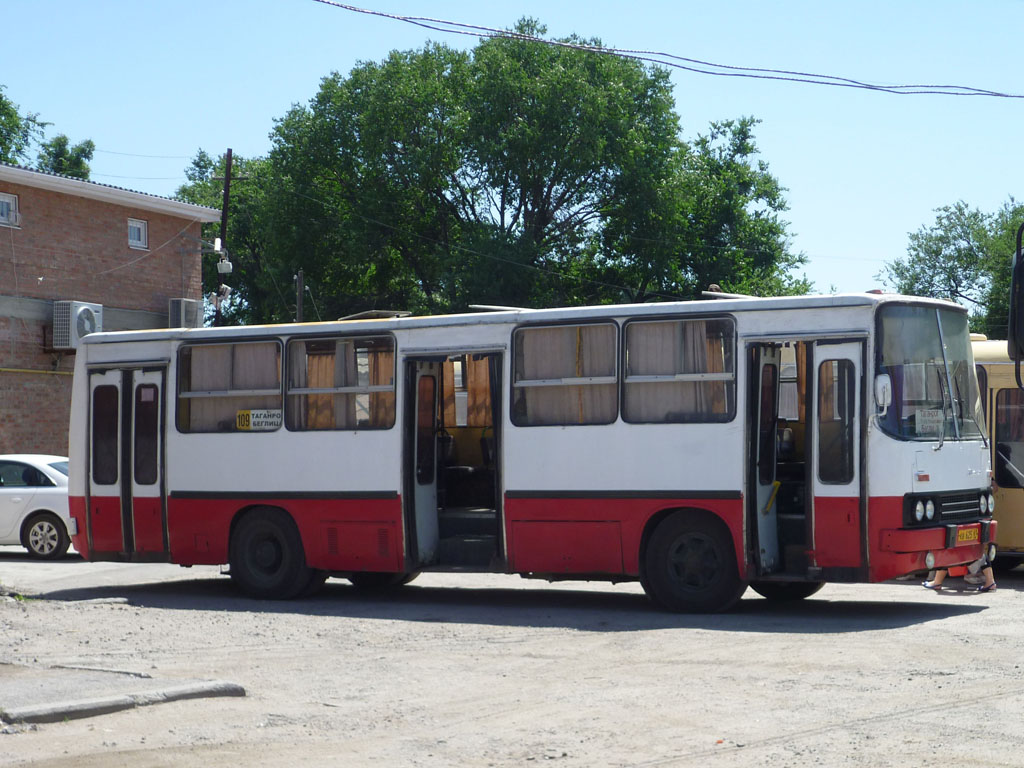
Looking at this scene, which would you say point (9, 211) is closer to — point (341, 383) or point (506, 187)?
point (506, 187)

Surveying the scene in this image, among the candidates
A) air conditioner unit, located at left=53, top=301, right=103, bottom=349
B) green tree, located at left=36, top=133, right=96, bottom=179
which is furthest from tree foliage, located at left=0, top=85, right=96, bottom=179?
air conditioner unit, located at left=53, top=301, right=103, bottom=349

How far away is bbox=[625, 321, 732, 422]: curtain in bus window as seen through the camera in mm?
13156

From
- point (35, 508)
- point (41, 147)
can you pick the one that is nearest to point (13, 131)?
point (41, 147)

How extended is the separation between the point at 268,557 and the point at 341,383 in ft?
6.94

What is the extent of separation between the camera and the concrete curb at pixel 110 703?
25.7 feet

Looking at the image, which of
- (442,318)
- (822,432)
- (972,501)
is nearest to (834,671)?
(822,432)

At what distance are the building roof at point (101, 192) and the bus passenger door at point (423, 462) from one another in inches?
841

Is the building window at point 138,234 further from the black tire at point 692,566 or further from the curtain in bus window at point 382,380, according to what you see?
the black tire at point 692,566

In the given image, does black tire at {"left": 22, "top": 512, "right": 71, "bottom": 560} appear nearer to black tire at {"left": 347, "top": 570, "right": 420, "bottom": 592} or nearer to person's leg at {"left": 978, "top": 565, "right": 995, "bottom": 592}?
black tire at {"left": 347, "top": 570, "right": 420, "bottom": 592}

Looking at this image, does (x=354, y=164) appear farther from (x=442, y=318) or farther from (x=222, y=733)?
(x=222, y=733)

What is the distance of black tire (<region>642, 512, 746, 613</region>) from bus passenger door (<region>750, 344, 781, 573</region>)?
13.0 inches

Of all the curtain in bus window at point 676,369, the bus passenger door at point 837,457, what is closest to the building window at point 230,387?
the curtain in bus window at point 676,369

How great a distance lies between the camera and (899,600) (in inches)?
569

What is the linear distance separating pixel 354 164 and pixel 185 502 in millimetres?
34638
